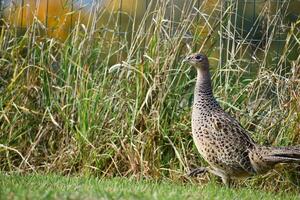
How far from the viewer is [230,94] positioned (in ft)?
24.8

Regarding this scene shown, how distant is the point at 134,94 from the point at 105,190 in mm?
2244

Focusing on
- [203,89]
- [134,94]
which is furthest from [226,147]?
[134,94]

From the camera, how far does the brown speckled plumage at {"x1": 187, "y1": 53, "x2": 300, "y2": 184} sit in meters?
6.62

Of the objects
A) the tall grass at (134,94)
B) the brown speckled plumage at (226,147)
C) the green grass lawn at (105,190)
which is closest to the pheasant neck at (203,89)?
the brown speckled plumage at (226,147)

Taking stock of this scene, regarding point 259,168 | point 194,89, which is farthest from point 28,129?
point 259,168

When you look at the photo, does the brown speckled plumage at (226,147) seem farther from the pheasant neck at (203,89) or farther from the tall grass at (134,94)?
the tall grass at (134,94)

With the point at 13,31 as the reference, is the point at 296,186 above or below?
below

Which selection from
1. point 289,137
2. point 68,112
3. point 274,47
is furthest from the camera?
point 274,47

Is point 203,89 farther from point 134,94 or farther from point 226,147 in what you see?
point 134,94

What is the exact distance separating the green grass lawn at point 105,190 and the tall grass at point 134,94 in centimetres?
53

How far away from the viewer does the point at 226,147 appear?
669cm

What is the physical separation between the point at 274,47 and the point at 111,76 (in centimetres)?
177

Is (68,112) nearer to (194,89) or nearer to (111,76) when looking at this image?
(111,76)

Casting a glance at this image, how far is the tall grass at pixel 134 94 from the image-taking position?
718 cm
